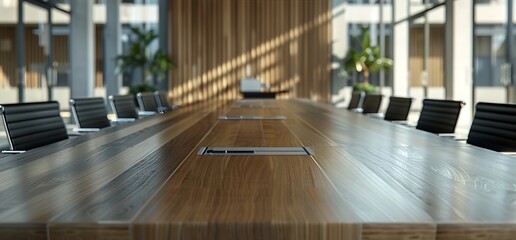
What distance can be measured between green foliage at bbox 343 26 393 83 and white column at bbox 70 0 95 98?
516 cm

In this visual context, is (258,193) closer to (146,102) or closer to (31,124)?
(31,124)

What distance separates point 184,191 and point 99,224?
0.26 metres

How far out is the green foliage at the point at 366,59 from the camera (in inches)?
449

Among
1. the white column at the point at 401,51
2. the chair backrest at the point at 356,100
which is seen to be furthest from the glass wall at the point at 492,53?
the white column at the point at 401,51

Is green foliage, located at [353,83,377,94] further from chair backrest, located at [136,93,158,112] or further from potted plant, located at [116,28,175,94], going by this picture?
chair backrest, located at [136,93,158,112]

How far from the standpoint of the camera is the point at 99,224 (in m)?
0.82

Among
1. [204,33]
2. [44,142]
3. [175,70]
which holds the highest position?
[204,33]

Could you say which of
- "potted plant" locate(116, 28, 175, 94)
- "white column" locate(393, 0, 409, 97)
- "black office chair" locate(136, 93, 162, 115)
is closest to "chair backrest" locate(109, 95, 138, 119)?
"black office chair" locate(136, 93, 162, 115)

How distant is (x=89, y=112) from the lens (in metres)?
3.44

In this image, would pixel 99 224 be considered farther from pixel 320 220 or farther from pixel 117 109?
pixel 117 109

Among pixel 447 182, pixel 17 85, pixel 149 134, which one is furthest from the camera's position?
pixel 17 85

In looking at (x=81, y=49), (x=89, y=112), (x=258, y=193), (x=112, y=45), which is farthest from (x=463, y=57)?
(x=258, y=193)

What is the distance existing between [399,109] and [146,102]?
2.39m

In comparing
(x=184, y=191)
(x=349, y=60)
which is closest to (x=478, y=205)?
(x=184, y=191)
